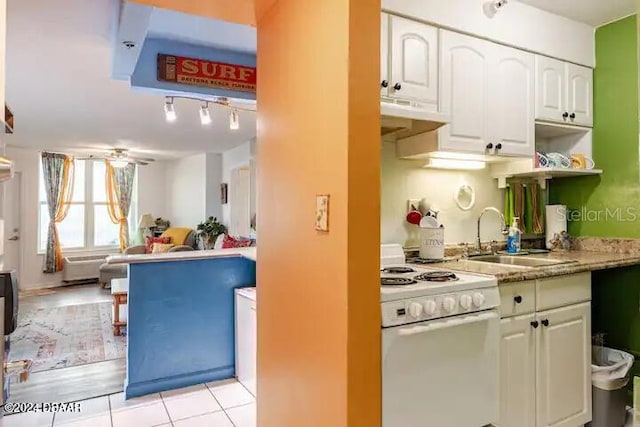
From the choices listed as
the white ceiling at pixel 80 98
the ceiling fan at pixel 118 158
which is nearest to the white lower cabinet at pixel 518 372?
the white ceiling at pixel 80 98

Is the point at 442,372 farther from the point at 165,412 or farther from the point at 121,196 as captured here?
the point at 121,196

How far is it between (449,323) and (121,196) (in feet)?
25.6

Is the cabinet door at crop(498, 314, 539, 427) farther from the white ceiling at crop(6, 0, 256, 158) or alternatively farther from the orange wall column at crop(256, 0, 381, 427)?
the white ceiling at crop(6, 0, 256, 158)

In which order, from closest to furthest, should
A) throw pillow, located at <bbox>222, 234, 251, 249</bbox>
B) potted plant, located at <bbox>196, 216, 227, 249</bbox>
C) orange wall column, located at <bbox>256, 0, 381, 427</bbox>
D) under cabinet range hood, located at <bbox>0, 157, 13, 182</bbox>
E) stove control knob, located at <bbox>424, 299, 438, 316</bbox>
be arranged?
under cabinet range hood, located at <bbox>0, 157, 13, 182</bbox> → orange wall column, located at <bbox>256, 0, 381, 427</bbox> → stove control knob, located at <bbox>424, 299, 438, 316</bbox> → throw pillow, located at <bbox>222, 234, 251, 249</bbox> → potted plant, located at <bbox>196, 216, 227, 249</bbox>

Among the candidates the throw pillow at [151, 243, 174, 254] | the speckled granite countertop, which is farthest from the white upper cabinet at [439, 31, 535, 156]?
the throw pillow at [151, 243, 174, 254]

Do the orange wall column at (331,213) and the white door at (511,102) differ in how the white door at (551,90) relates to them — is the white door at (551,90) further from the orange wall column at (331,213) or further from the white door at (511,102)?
the orange wall column at (331,213)

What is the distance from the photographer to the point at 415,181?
244 cm

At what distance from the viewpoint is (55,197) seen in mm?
7086

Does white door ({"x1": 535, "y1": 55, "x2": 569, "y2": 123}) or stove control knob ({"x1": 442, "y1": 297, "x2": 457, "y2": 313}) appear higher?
white door ({"x1": 535, "y1": 55, "x2": 569, "y2": 123})

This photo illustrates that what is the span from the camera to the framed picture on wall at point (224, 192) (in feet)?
23.5

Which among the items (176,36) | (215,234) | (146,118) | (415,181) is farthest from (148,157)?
(415,181)

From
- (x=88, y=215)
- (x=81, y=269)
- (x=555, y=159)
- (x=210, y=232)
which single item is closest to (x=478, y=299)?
(x=555, y=159)

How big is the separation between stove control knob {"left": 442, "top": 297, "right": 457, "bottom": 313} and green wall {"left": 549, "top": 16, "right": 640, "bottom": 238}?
1723mm

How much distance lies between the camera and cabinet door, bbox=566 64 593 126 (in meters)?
2.64
